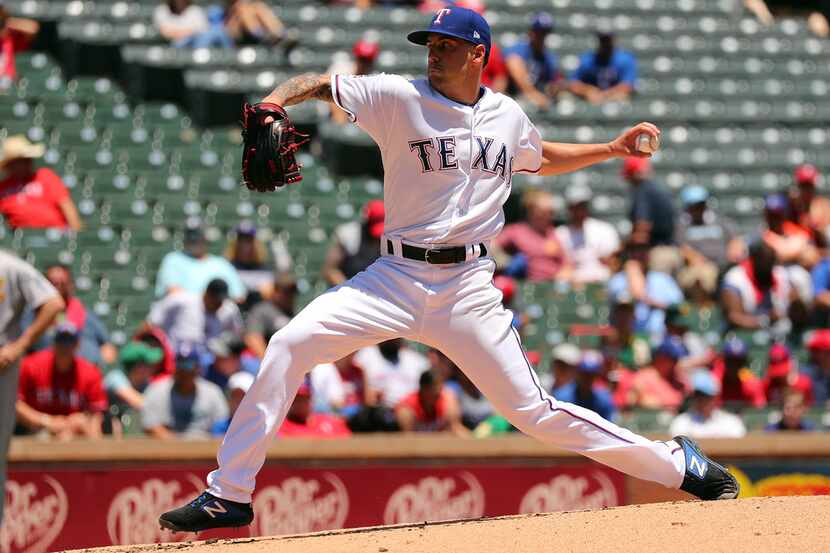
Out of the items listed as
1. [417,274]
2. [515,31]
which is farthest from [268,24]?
[417,274]

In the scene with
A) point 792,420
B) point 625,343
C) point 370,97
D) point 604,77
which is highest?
point 604,77

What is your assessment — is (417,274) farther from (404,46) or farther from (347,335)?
(404,46)

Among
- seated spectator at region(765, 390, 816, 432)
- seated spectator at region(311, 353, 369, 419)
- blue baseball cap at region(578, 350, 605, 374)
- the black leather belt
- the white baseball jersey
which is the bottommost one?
seated spectator at region(765, 390, 816, 432)

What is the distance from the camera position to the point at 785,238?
11172mm

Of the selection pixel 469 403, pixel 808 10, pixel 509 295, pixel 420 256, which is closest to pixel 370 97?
pixel 420 256

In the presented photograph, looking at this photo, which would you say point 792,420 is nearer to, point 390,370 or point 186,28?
point 390,370

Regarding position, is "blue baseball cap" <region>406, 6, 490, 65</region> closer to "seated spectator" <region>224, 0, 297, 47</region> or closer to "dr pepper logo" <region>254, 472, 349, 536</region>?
"dr pepper logo" <region>254, 472, 349, 536</region>

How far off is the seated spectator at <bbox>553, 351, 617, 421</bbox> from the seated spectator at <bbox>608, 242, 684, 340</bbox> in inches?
52.8

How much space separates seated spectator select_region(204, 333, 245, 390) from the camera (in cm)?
898

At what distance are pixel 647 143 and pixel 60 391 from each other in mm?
4092

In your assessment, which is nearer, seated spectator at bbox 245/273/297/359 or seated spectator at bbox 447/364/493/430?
seated spectator at bbox 447/364/493/430

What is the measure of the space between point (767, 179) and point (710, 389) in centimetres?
463

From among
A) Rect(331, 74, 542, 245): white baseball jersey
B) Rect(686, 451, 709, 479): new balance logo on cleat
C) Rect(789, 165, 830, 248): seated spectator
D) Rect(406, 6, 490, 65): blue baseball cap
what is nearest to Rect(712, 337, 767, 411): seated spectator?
Rect(789, 165, 830, 248): seated spectator

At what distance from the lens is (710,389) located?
29.2ft
